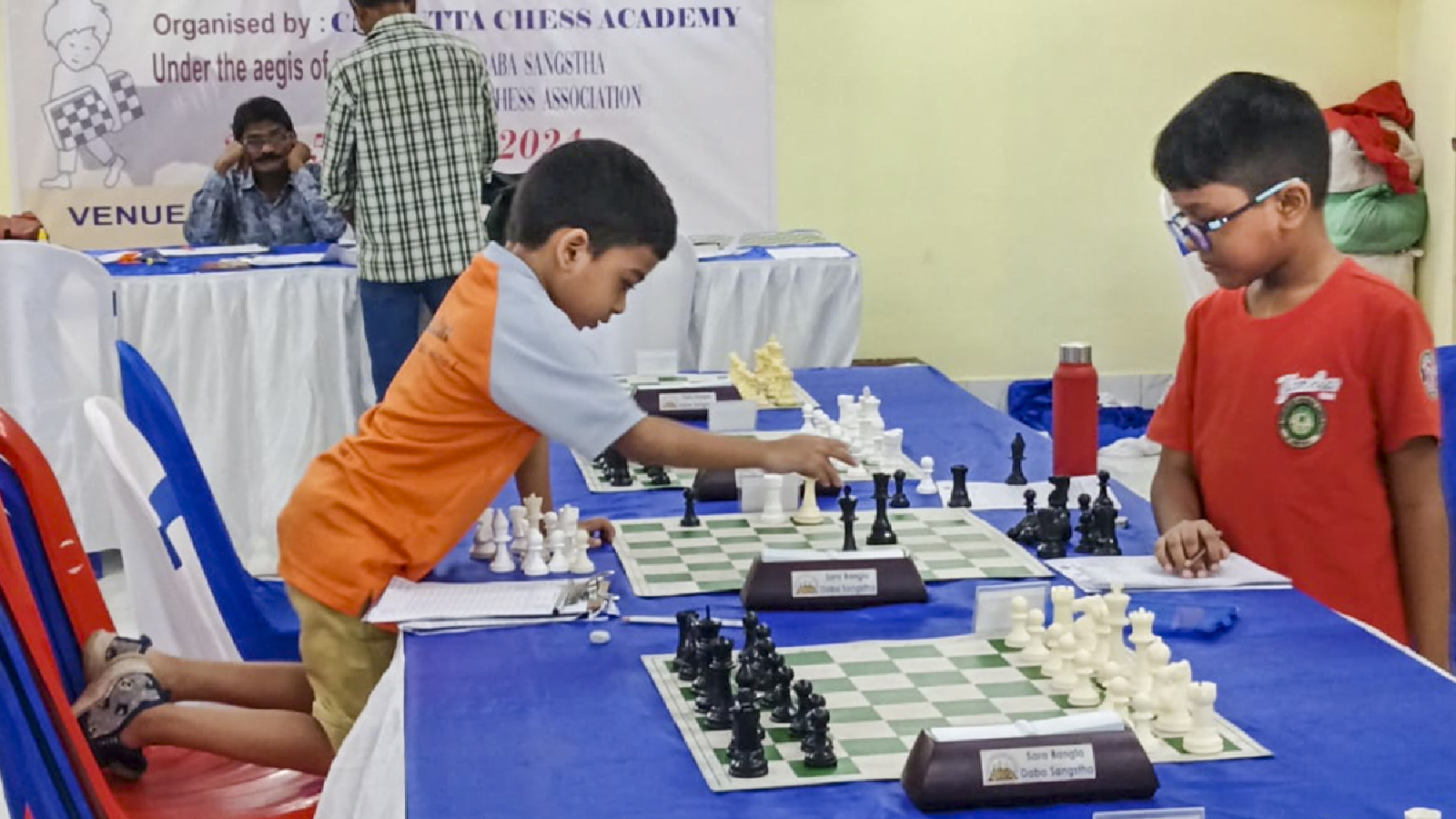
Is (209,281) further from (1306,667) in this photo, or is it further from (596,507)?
(1306,667)

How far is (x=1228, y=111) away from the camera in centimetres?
233

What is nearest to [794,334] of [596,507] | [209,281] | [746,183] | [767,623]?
[746,183]

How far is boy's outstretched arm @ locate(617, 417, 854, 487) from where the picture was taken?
2.36 m

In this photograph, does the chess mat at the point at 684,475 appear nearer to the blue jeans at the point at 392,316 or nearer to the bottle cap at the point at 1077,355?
the bottle cap at the point at 1077,355

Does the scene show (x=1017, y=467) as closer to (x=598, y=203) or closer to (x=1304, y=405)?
(x=1304, y=405)

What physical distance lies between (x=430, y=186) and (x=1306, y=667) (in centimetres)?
353

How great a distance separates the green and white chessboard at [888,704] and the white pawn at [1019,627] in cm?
1

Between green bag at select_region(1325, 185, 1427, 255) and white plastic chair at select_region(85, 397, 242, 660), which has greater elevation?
green bag at select_region(1325, 185, 1427, 255)

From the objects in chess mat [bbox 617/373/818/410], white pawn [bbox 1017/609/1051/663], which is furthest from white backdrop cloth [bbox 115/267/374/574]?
white pawn [bbox 1017/609/1051/663]

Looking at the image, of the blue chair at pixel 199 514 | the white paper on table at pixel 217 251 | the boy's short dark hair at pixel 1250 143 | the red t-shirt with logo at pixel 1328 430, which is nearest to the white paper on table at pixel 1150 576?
the red t-shirt with logo at pixel 1328 430

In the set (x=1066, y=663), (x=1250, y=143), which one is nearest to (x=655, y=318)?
(x=1250, y=143)

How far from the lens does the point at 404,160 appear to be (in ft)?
16.3

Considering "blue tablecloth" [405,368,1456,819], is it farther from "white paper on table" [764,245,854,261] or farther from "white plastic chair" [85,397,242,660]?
"white paper on table" [764,245,854,261]

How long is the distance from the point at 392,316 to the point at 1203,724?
3.68 metres
